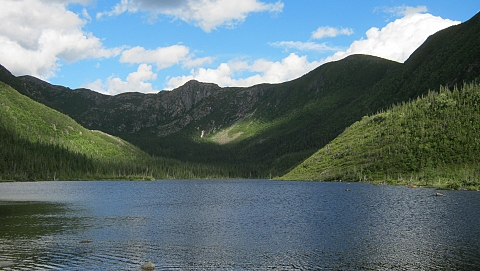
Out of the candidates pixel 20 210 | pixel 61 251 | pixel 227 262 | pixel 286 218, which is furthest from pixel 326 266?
pixel 20 210

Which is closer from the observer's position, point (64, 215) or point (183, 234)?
point (183, 234)

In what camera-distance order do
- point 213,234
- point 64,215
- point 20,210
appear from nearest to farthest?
point 213,234, point 64,215, point 20,210

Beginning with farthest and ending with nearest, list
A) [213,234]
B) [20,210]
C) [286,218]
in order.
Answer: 1. [20,210]
2. [286,218]
3. [213,234]

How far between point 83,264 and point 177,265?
39.2 ft

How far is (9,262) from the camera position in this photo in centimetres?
5197

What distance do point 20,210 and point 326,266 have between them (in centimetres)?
9472

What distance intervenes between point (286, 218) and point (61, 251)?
51.6 meters

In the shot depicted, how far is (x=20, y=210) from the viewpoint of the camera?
371 feet

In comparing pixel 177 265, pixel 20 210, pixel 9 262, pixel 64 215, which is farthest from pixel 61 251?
pixel 20 210

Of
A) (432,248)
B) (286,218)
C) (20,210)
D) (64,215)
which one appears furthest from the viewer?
(20,210)

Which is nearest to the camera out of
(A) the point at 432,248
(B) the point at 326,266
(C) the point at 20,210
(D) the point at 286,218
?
(B) the point at 326,266

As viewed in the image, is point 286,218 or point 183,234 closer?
point 183,234

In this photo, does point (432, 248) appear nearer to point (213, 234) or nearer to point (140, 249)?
point (213, 234)

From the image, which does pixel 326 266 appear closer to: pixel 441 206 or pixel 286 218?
pixel 286 218
